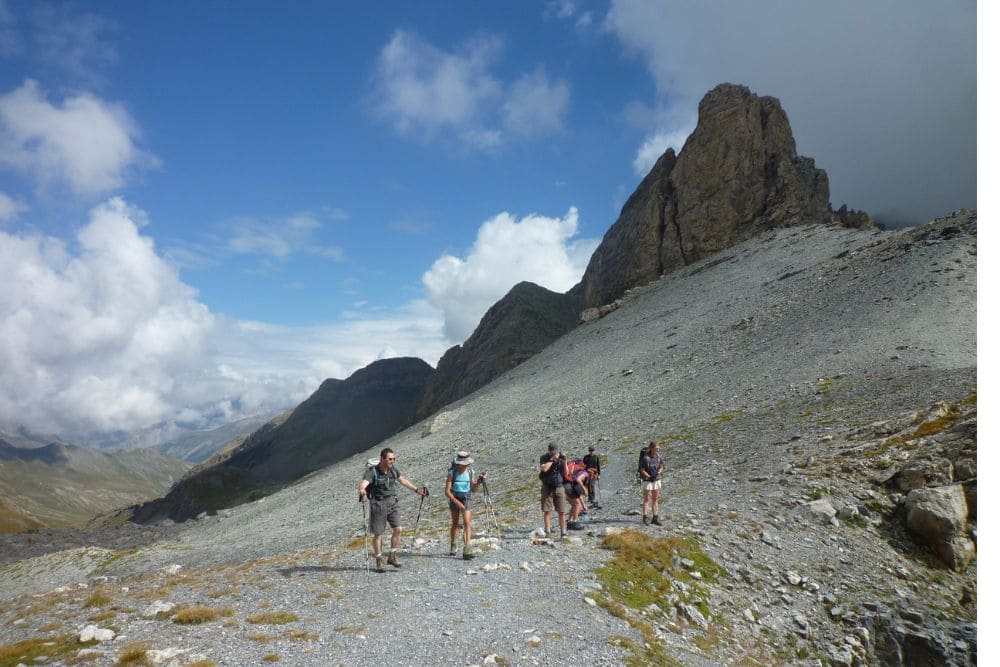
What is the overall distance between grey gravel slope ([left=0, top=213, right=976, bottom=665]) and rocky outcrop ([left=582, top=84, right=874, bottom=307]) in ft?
69.2

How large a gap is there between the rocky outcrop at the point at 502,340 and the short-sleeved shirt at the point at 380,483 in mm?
97365

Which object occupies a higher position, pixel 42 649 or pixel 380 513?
pixel 380 513

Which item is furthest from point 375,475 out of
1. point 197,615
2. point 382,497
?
point 197,615

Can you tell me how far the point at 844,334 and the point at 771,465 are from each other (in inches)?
836

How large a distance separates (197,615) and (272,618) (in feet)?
4.87

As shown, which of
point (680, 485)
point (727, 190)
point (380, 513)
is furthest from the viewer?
point (727, 190)

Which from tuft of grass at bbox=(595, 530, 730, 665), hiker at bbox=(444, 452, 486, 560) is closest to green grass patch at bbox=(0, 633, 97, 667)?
hiker at bbox=(444, 452, 486, 560)

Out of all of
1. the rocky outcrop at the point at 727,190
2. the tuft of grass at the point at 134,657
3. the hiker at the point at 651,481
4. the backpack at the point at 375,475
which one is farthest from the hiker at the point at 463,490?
the rocky outcrop at the point at 727,190

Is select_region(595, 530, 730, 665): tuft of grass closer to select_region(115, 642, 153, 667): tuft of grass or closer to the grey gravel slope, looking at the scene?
the grey gravel slope

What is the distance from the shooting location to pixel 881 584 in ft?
46.9

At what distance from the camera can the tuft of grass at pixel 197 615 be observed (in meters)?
10.2

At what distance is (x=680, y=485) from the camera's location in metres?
22.3

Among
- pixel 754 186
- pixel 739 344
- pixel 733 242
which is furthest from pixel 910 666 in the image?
pixel 754 186

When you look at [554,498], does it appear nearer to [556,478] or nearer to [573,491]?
[556,478]
